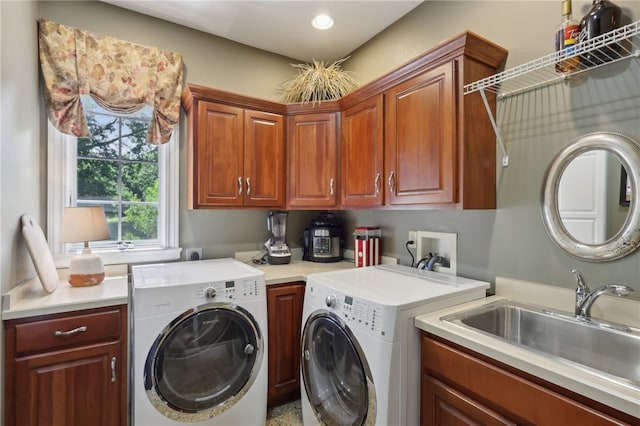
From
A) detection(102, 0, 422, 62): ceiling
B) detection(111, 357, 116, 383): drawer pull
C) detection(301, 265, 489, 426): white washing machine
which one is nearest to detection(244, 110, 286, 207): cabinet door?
detection(102, 0, 422, 62): ceiling

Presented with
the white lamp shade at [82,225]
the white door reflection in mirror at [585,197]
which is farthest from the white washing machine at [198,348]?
the white door reflection in mirror at [585,197]

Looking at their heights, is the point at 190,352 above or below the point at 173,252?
below

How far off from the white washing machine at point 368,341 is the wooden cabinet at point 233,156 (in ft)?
2.92

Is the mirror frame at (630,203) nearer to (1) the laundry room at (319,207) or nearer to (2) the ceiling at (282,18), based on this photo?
(1) the laundry room at (319,207)

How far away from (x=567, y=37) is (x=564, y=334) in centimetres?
122

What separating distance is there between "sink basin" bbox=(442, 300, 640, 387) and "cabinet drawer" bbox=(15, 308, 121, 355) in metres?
1.62

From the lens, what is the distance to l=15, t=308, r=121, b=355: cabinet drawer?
1.43 metres

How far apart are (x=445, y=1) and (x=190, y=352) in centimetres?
255

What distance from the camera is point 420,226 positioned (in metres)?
2.16

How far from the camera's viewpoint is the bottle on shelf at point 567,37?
128 cm

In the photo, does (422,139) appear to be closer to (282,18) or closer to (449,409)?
(449,409)

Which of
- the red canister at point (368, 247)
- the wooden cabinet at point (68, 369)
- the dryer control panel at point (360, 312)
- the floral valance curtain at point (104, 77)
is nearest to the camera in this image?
the dryer control panel at point (360, 312)

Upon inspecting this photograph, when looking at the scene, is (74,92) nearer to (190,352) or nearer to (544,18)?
(190,352)

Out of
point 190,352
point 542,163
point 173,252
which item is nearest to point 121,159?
point 173,252
